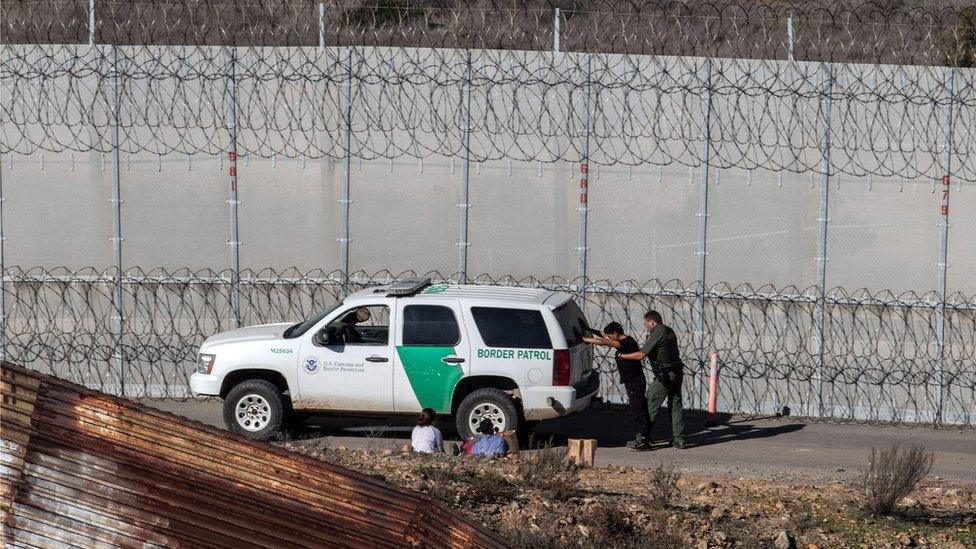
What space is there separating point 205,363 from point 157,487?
938 centimetres

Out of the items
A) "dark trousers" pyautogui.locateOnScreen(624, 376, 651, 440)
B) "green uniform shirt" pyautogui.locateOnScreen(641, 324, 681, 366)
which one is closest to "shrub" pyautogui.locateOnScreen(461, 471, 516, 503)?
"dark trousers" pyautogui.locateOnScreen(624, 376, 651, 440)

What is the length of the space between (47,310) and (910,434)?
11085 millimetres

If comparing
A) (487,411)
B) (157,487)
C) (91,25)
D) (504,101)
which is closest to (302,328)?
(487,411)

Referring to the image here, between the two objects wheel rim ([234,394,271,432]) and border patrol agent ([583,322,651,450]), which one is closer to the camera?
wheel rim ([234,394,271,432])

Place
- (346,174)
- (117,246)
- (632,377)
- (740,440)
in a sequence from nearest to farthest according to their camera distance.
Answer: 1. (632,377)
2. (740,440)
3. (346,174)
4. (117,246)

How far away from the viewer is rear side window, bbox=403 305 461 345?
42.8 ft

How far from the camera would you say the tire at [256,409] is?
43.2 feet

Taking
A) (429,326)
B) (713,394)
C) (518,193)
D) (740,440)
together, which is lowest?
(740,440)

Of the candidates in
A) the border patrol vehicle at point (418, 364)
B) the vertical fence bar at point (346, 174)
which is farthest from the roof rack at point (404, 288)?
the vertical fence bar at point (346, 174)

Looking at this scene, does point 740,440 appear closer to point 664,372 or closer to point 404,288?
point 664,372

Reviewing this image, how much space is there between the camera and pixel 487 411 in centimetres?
1302

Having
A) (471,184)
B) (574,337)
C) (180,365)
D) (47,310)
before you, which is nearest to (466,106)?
(471,184)

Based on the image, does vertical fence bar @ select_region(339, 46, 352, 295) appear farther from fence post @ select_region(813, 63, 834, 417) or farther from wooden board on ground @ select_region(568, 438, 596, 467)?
fence post @ select_region(813, 63, 834, 417)

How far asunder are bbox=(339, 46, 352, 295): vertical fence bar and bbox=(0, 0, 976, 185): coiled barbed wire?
1.5 inches
